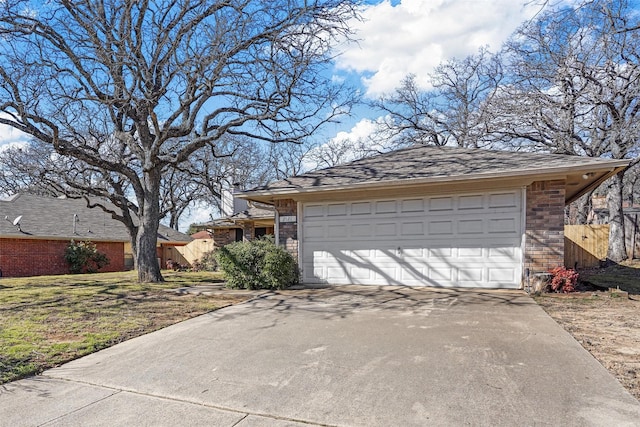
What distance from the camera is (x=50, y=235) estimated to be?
63.8 feet

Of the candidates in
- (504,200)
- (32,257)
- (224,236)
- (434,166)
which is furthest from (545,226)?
(32,257)

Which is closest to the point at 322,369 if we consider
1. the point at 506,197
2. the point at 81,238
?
the point at 506,197

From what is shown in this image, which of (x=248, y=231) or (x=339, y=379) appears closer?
(x=339, y=379)

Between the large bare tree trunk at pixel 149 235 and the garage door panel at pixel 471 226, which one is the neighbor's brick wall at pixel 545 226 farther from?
the large bare tree trunk at pixel 149 235

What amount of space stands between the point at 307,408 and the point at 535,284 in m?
6.52

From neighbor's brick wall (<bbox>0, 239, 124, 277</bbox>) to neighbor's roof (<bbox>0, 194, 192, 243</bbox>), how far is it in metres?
0.54

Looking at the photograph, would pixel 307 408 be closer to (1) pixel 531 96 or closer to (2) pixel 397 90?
(1) pixel 531 96

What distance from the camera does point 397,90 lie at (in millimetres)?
24250

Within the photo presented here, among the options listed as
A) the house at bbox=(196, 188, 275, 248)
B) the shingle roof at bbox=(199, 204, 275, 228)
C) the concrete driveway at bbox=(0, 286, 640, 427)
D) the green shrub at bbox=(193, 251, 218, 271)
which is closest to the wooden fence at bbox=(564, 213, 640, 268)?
the concrete driveway at bbox=(0, 286, 640, 427)

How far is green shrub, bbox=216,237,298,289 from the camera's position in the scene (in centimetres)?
946

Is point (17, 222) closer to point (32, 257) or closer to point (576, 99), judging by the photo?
point (32, 257)

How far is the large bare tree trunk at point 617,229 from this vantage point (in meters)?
16.7

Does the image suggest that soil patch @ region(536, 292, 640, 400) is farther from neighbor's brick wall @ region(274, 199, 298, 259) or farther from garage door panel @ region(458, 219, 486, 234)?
neighbor's brick wall @ region(274, 199, 298, 259)

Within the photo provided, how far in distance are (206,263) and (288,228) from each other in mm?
11120
